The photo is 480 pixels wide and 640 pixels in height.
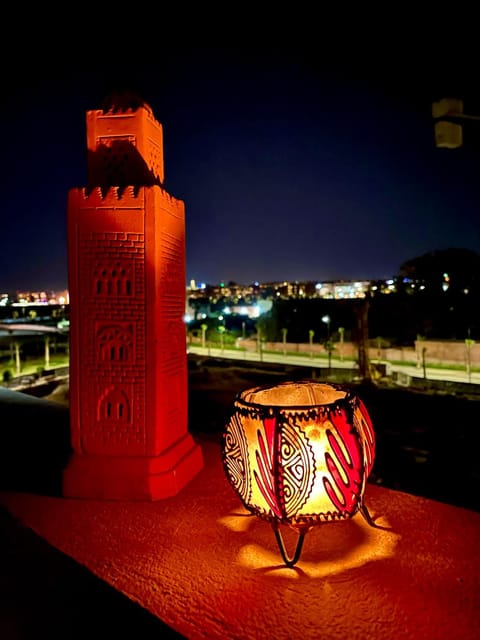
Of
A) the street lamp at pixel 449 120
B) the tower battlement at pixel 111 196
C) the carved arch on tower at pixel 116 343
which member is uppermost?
the street lamp at pixel 449 120

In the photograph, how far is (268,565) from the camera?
4.04 meters

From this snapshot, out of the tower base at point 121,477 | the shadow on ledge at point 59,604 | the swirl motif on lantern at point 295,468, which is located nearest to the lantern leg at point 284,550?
the swirl motif on lantern at point 295,468

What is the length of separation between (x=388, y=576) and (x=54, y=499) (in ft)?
12.0

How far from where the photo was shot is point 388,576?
3.83 metres

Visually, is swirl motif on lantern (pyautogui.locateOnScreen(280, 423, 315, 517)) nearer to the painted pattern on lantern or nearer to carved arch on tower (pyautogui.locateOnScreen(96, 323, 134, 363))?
the painted pattern on lantern

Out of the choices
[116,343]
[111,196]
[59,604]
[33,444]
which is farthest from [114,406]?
[33,444]

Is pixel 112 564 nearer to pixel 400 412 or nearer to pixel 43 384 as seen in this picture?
pixel 400 412

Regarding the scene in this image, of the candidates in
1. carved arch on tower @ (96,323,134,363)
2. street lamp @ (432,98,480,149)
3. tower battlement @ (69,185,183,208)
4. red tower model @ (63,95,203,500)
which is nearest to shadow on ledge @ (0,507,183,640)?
red tower model @ (63,95,203,500)

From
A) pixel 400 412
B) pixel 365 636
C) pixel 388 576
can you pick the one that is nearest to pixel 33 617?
pixel 365 636

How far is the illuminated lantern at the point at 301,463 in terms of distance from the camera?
375 centimetres

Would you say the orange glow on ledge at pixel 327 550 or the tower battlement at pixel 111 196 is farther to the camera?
the tower battlement at pixel 111 196

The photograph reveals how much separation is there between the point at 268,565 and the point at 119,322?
302cm

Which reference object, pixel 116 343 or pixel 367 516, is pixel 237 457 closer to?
pixel 367 516

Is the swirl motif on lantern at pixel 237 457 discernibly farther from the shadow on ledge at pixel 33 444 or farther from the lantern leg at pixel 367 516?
the shadow on ledge at pixel 33 444
